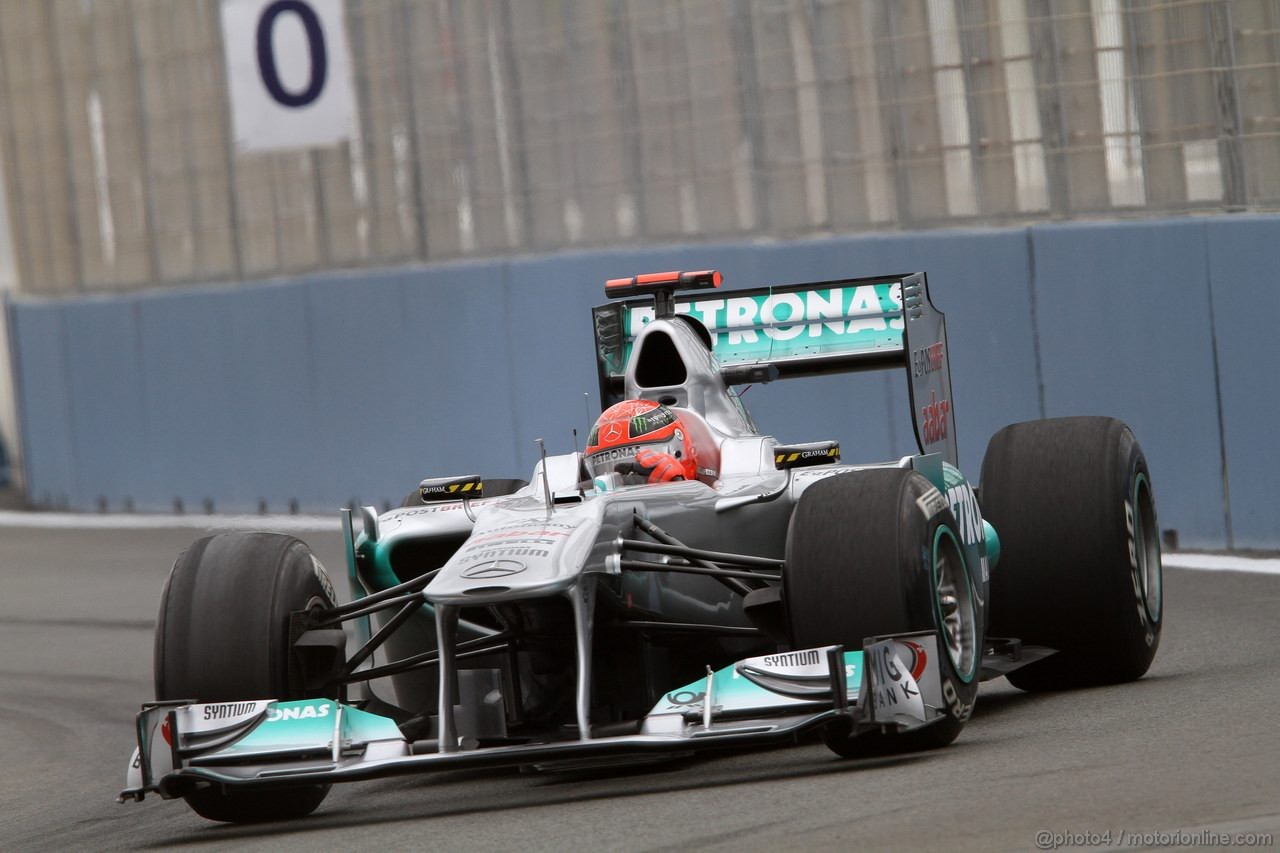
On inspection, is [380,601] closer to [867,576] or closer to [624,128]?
[867,576]

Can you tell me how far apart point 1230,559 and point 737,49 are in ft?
18.9

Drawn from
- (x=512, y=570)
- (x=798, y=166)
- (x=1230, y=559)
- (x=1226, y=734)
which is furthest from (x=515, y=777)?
(x=798, y=166)

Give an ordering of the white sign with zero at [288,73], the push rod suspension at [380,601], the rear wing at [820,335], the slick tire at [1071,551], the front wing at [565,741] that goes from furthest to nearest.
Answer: the white sign with zero at [288,73] < the rear wing at [820,335] < the slick tire at [1071,551] < the push rod suspension at [380,601] < the front wing at [565,741]

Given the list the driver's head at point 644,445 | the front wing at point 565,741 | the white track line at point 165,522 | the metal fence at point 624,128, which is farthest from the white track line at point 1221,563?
the white track line at point 165,522

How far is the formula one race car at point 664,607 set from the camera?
707 cm

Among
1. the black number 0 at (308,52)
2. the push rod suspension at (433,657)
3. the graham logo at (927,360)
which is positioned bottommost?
the push rod suspension at (433,657)

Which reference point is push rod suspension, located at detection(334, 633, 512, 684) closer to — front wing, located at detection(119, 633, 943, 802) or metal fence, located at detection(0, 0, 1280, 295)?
front wing, located at detection(119, 633, 943, 802)

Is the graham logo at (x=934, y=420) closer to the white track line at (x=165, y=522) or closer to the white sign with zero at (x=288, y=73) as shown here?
the white track line at (x=165, y=522)

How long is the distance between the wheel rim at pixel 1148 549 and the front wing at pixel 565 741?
2.29 meters

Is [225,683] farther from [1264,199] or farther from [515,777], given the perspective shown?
[1264,199]

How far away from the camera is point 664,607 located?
785cm

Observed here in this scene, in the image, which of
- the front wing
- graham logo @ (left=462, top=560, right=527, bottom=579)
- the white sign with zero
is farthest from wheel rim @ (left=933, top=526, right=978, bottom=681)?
the white sign with zero

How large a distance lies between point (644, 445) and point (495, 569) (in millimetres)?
1680

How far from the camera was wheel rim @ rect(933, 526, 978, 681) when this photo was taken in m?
7.64
